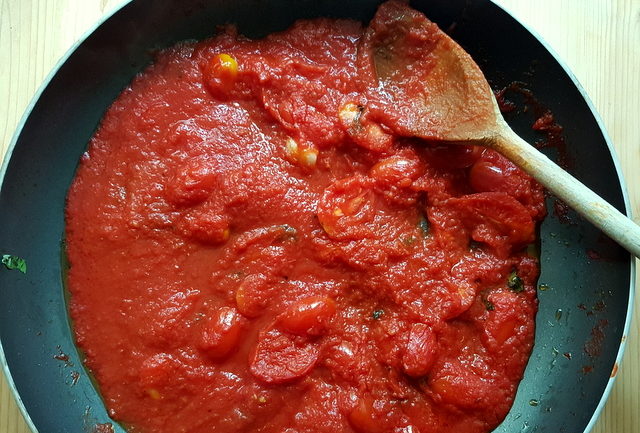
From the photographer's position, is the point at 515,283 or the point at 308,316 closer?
the point at 308,316

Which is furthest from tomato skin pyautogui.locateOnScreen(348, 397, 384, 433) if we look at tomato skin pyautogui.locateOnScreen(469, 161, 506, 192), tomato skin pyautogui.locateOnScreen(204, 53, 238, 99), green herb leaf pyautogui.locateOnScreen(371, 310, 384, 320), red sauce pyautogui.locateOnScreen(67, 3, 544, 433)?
tomato skin pyautogui.locateOnScreen(204, 53, 238, 99)

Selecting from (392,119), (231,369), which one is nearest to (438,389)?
(231,369)

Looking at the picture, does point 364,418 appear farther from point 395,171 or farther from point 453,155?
point 453,155

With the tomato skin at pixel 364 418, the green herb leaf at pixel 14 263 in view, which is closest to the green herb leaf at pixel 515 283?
the tomato skin at pixel 364 418

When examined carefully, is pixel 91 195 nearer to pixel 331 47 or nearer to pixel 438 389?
pixel 331 47

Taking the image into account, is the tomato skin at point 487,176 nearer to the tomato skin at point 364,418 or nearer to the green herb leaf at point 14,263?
the tomato skin at point 364,418

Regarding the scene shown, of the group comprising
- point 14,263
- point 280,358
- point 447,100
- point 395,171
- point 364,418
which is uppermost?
point 447,100

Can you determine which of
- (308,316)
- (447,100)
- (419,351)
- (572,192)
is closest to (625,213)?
(572,192)
